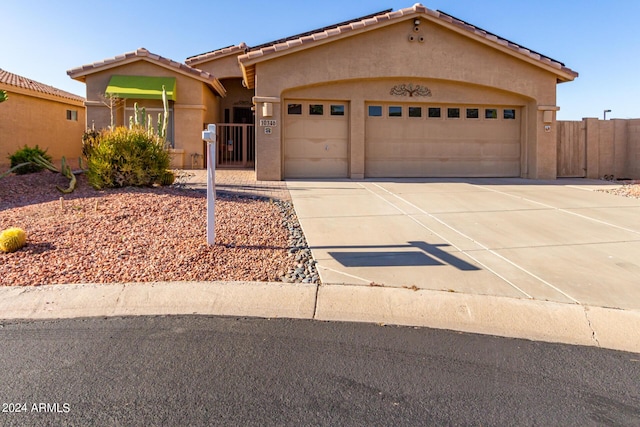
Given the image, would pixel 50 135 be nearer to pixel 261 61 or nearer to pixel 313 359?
pixel 261 61

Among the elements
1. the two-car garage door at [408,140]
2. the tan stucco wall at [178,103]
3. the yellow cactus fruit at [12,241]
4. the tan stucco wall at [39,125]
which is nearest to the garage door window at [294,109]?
the two-car garage door at [408,140]

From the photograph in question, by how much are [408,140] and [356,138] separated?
190 cm

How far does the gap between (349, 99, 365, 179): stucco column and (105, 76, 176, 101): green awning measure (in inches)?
275

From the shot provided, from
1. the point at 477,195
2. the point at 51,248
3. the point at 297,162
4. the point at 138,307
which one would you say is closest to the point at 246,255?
the point at 138,307

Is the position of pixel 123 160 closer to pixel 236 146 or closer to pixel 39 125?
pixel 236 146

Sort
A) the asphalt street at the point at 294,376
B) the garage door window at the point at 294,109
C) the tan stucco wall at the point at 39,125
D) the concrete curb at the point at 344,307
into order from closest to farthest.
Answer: the asphalt street at the point at 294,376, the concrete curb at the point at 344,307, the garage door window at the point at 294,109, the tan stucco wall at the point at 39,125

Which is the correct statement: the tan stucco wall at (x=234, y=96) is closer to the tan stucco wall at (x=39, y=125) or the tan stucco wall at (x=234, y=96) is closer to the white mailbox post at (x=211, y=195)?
the tan stucco wall at (x=39, y=125)

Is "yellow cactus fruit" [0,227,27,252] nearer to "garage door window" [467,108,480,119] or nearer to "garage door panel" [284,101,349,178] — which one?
"garage door panel" [284,101,349,178]

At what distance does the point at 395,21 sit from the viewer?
1459 cm

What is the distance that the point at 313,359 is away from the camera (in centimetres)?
380

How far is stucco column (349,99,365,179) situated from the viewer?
15094mm

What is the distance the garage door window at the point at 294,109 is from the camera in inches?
590

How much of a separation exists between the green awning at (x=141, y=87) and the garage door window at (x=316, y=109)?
5668 mm

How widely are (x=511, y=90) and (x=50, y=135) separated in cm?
2077
